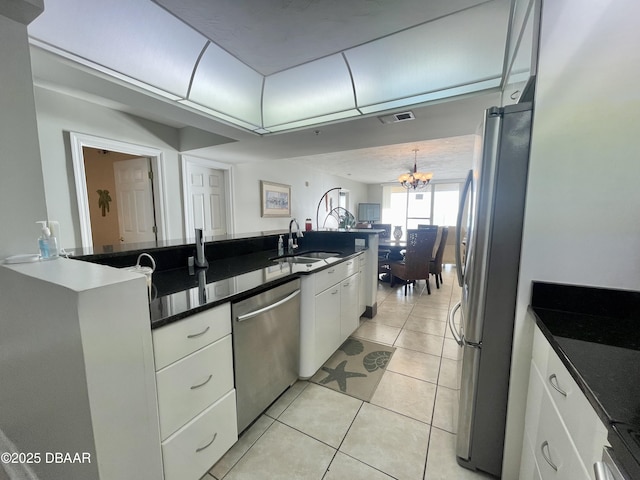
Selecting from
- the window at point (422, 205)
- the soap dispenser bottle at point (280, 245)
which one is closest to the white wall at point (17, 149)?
the soap dispenser bottle at point (280, 245)

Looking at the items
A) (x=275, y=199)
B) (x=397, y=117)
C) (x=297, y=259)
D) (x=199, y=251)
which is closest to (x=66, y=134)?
(x=199, y=251)

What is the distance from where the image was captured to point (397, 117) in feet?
7.32

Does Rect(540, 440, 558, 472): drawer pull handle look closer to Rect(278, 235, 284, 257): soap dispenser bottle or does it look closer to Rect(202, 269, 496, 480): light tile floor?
Rect(202, 269, 496, 480): light tile floor

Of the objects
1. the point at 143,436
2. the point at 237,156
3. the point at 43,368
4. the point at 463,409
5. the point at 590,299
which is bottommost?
the point at 463,409

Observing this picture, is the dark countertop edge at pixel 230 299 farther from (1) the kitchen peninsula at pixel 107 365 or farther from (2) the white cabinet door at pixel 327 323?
(2) the white cabinet door at pixel 327 323

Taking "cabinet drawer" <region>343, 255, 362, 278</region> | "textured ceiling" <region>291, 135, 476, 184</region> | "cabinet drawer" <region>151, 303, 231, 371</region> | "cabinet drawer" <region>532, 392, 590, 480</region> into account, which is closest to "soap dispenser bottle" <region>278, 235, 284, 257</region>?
"cabinet drawer" <region>343, 255, 362, 278</region>

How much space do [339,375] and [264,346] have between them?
0.84m

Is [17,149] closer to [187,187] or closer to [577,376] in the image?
[577,376]

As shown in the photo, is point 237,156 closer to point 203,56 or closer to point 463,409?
point 203,56

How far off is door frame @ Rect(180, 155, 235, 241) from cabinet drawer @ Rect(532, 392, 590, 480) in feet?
11.9

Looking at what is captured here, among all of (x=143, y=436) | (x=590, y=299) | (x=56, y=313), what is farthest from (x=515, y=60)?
(x=143, y=436)

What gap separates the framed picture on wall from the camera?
477cm

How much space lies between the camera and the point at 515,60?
1.39 meters

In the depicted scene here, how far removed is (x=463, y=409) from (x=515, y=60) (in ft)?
6.10
